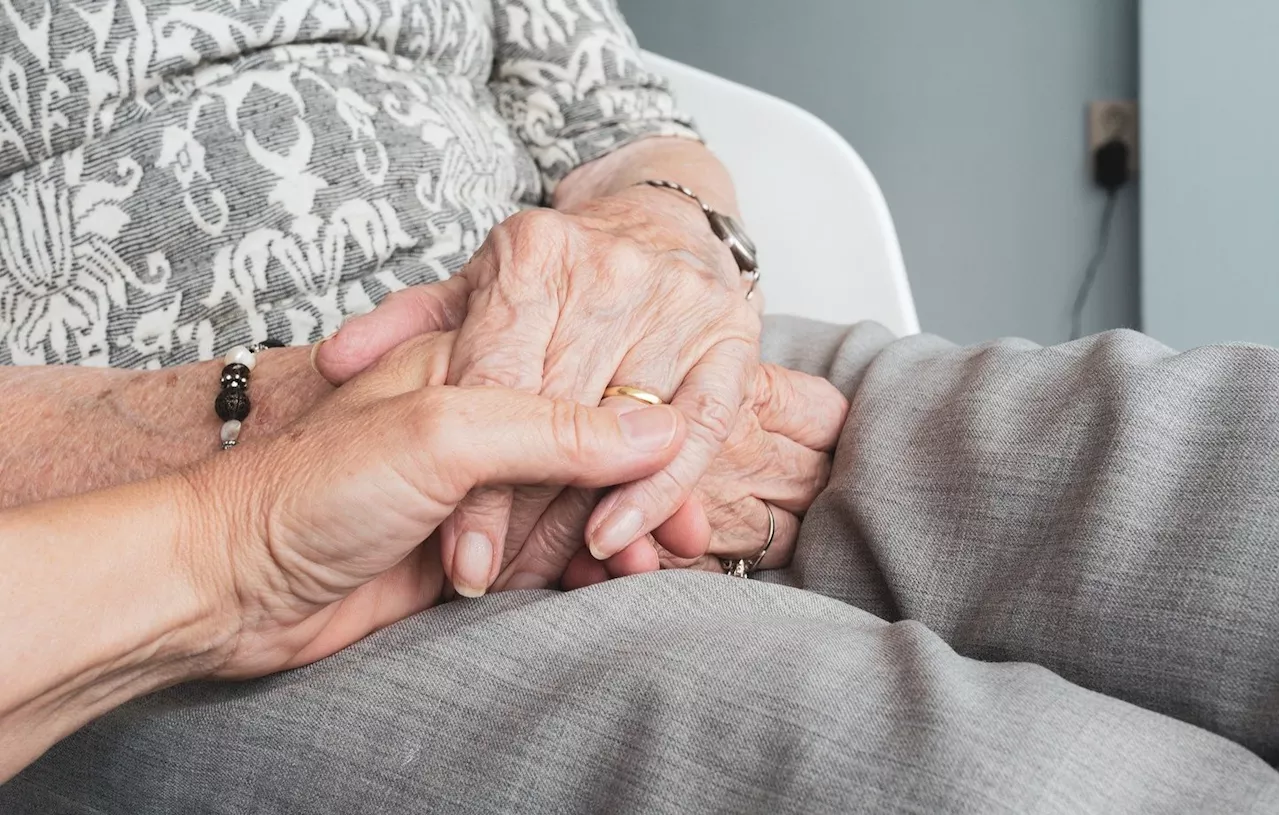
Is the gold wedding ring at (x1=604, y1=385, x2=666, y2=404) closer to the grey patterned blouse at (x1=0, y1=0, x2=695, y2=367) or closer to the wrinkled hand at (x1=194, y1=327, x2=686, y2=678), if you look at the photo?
the wrinkled hand at (x1=194, y1=327, x2=686, y2=678)

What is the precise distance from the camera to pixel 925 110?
220 centimetres

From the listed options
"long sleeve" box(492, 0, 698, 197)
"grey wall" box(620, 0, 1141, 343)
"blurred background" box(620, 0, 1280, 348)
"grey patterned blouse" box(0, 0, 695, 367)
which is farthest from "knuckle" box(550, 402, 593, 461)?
"grey wall" box(620, 0, 1141, 343)

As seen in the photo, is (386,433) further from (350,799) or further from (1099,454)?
(1099,454)

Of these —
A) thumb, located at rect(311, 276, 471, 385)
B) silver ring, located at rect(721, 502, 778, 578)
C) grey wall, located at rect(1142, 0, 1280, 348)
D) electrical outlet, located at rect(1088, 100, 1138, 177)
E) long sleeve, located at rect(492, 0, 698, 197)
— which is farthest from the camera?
electrical outlet, located at rect(1088, 100, 1138, 177)

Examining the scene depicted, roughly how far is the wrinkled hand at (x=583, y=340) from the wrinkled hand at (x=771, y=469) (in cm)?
3

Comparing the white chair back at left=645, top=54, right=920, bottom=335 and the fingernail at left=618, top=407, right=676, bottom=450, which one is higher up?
the fingernail at left=618, top=407, right=676, bottom=450

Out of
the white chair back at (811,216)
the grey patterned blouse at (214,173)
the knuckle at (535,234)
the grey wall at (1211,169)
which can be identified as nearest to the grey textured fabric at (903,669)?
the knuckle at (535,234)

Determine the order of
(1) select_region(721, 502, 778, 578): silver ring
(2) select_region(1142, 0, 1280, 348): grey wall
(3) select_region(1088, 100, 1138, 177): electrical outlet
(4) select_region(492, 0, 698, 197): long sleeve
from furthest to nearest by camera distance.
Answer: (3) select_region(1088, 100, 1138, 177): electrical outlet, (2) select_region(1142, 0, 1280, 348): grey wall, (4) select_region(492, 0, 698, 197): long sleeve, (1) select_region(721, 502, 778, 578): silver ring

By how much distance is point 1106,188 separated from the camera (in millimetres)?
2084

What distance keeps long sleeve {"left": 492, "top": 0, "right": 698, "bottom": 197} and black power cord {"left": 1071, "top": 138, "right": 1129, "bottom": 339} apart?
1184 millimetres

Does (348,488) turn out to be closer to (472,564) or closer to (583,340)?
(472,564)

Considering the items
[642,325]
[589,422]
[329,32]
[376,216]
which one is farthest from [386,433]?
[329,32]

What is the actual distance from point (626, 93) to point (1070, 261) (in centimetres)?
128

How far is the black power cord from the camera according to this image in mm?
2039
